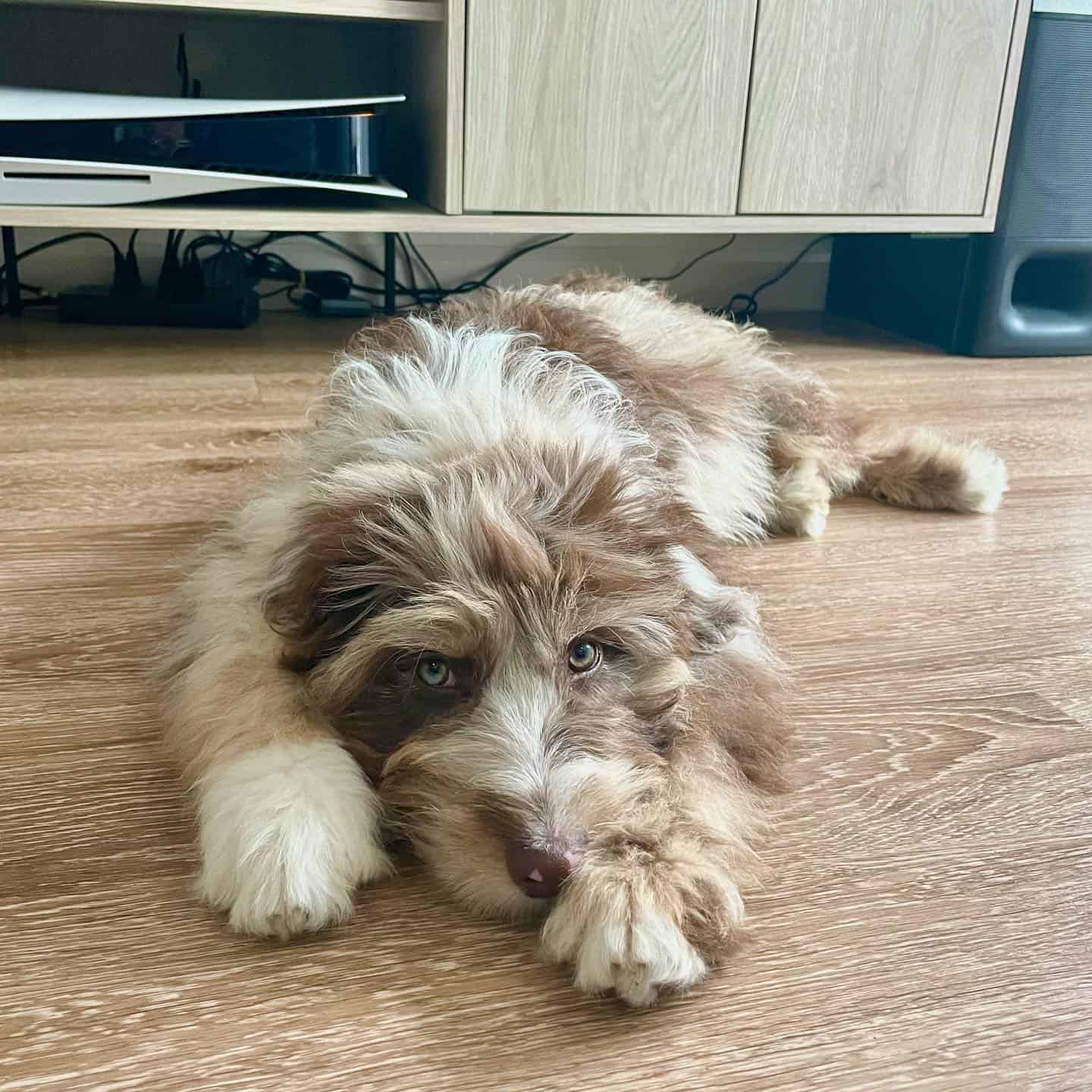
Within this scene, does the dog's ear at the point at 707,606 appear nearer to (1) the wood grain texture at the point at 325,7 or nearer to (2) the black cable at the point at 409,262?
(1) the wood grain texture at the point at 325,7

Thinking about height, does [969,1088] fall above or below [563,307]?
below

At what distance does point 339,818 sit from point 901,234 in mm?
3480

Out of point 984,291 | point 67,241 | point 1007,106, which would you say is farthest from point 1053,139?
point 67,241

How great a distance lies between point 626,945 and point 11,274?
3.32 meters

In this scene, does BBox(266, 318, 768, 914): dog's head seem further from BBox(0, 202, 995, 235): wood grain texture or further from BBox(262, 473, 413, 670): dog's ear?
BBox(0, 202, 995, 235): wood grain texture

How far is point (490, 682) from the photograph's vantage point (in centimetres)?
109

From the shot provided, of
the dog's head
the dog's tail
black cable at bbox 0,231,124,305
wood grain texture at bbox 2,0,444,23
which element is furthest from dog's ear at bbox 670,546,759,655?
black cable at bbox 0,231,124,305

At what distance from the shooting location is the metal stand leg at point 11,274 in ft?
11.2

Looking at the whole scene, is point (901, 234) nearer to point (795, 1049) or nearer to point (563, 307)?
point (563, 307)

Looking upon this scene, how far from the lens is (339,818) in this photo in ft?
3.45

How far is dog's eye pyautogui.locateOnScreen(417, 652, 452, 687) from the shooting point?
1.10m

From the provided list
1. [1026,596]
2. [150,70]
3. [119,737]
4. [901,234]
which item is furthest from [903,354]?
[119,737]

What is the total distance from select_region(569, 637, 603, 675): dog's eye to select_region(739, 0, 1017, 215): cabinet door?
8.26ft

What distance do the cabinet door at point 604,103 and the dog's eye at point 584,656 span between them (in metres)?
2.26
